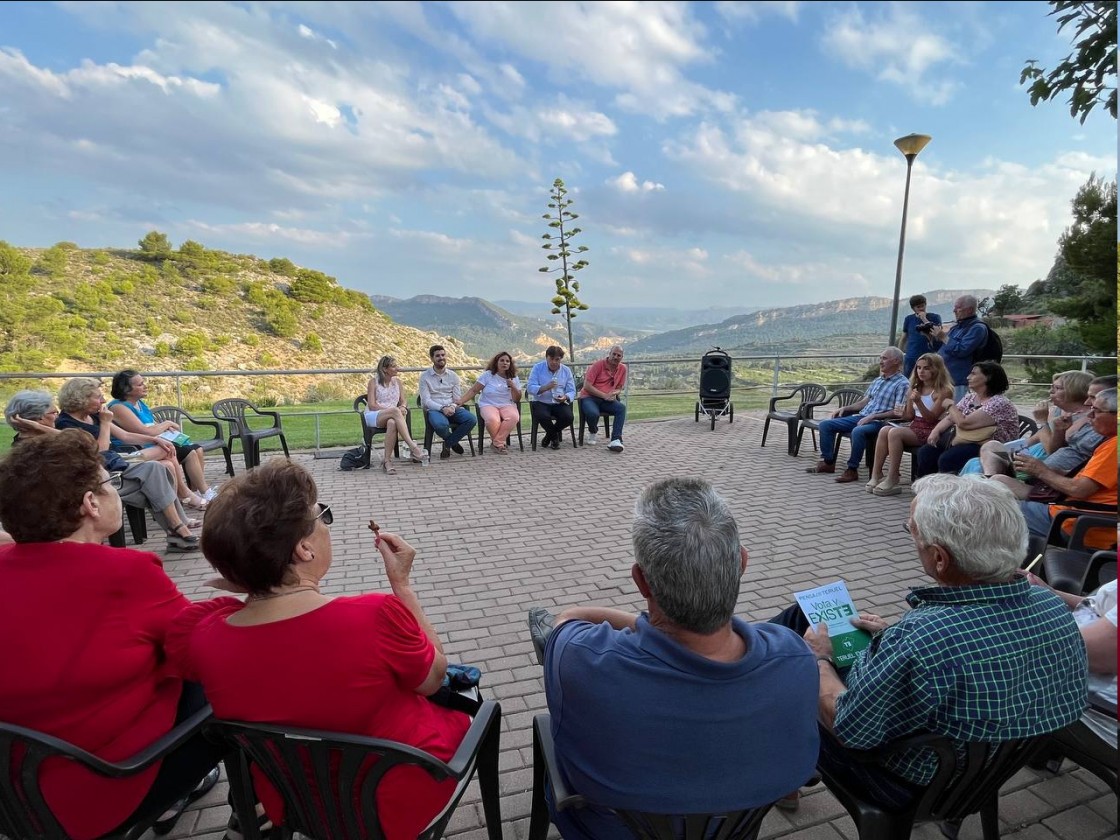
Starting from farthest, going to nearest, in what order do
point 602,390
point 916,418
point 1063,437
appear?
point 602,390
point 916,418
point 1063,437

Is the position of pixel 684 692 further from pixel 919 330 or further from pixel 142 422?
pixel 919 330

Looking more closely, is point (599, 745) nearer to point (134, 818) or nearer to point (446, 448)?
point (134, 818)

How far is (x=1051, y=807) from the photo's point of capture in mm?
1948

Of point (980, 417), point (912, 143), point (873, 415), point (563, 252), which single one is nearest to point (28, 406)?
point (980, 417)

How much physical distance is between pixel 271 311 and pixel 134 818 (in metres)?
44.7

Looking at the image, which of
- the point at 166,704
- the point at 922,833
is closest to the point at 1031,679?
the point at 922,833

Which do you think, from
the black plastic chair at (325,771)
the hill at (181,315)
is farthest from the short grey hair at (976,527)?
the hill at (181,315)

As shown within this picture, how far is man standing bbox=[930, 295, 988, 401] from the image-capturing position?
19.7ft

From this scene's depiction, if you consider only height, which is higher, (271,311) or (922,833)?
(271,311)

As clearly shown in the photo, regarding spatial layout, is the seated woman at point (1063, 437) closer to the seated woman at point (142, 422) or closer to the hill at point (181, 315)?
the seated woman at point (142, 422)

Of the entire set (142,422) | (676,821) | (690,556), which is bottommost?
(676,821)

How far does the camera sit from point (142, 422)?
5.00m

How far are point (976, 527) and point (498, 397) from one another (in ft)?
21.2

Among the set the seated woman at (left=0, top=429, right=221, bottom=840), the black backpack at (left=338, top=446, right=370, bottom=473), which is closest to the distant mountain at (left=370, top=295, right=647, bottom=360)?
the black backpack at (left=338, top=446, right=370, bottom=473)
